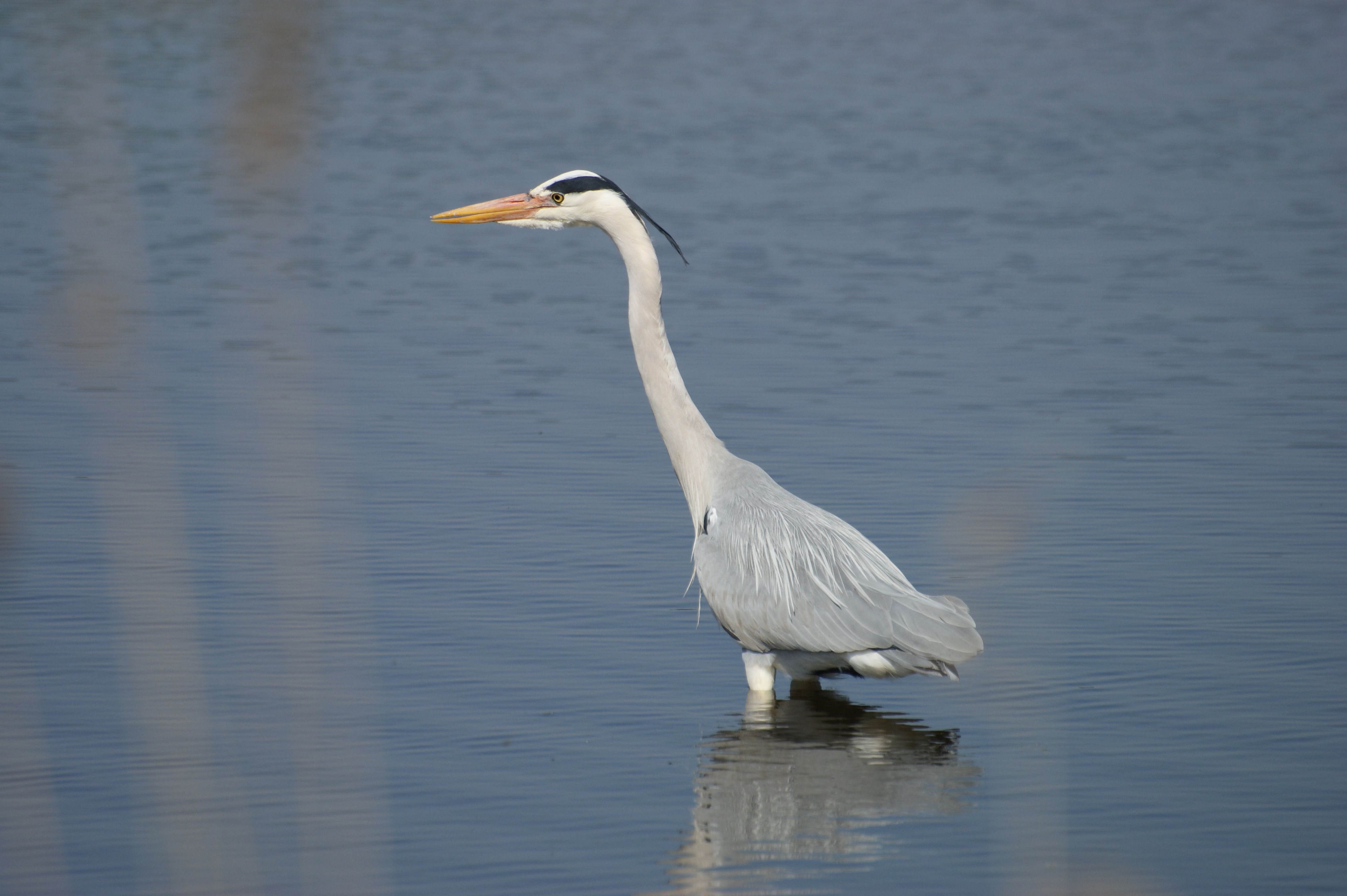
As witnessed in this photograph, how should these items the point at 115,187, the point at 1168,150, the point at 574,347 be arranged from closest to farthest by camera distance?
the point at 574,347 < the point at 115,187 < the point at 1168,150

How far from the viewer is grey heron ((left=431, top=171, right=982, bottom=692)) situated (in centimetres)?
682

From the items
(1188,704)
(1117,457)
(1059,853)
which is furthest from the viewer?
(1117,457)

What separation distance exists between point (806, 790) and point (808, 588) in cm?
99

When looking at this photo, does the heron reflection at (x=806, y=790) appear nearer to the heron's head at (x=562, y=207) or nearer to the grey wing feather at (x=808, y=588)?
the grey wing feather at (x=808, y=588)

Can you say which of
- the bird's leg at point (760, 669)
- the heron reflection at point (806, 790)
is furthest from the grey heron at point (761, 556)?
the heron reflection at point (806, 790)

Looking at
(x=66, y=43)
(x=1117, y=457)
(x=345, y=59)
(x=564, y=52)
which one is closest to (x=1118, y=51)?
(x=564, y=52)

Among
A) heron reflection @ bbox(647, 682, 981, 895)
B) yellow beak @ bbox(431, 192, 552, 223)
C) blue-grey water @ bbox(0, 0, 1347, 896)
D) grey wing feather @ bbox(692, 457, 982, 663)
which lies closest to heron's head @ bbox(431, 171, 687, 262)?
yellow beak @ bbox(431, 192, 552, 223)

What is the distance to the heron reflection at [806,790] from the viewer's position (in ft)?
18.6

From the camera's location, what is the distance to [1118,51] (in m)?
32.0

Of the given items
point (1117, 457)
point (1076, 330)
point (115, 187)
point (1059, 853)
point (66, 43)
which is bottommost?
point (1059, 853)

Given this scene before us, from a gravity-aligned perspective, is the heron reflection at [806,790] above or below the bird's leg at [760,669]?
below

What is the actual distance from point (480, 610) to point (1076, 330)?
691 centimetres

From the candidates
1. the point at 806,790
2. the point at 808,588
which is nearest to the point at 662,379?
the point at 808,588

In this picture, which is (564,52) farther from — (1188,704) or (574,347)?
(1188,704)
